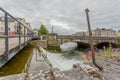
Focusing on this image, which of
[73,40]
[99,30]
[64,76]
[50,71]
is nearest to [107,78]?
[64,76]

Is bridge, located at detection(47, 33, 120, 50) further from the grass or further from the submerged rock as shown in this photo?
the grass

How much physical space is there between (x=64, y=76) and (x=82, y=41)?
23876 millimetres

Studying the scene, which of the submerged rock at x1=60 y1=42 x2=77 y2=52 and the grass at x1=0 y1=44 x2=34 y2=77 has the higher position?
the grass at x1=0 y1=44 x2=34 y2=77

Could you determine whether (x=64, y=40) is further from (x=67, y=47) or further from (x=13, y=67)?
(x=13, y=67)

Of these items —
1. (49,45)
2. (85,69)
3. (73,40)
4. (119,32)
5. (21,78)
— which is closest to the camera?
(21,78)

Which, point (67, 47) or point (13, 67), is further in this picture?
point (67, 47)

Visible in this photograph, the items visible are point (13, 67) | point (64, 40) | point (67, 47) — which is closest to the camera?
point (13, 67)

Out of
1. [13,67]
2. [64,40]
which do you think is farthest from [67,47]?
[13,67]

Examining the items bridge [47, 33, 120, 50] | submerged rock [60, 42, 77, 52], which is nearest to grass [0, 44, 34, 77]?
bridge [47, 33, 120, 50]

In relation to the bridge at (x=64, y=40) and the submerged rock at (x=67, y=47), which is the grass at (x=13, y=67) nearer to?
the bridge at (x=64, y=40)

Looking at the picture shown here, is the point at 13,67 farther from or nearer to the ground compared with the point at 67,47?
farther from the ground

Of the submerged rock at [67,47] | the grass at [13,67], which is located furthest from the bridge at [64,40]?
the grass at [13,67]

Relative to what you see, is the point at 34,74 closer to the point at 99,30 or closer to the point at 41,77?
the point at 41,77

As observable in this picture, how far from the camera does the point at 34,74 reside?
0.98 metres
